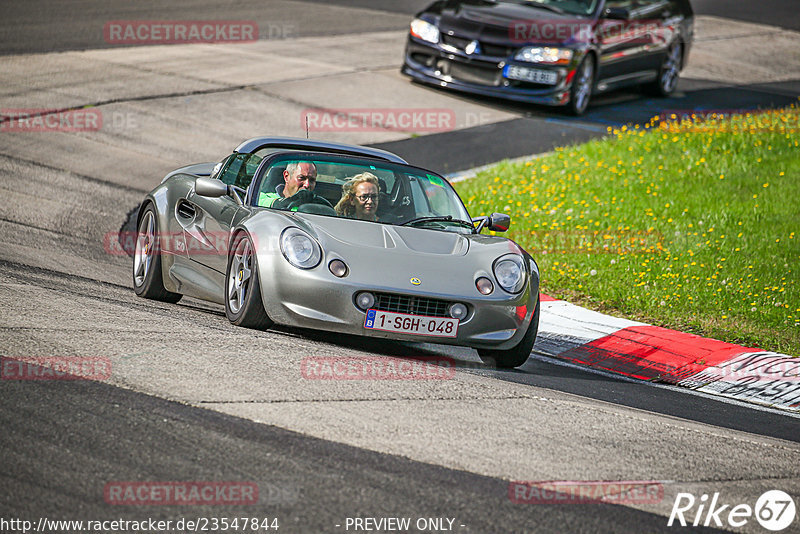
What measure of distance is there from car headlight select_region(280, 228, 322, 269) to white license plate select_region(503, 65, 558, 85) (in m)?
10.6

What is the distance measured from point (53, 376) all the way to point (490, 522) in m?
2.35

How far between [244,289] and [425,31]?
11.0 meters

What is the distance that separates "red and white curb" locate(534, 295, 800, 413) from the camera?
818cm

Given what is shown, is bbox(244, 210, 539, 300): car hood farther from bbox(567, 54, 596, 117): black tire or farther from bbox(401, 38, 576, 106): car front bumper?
bbox(567, 54, 596, 117): black tire

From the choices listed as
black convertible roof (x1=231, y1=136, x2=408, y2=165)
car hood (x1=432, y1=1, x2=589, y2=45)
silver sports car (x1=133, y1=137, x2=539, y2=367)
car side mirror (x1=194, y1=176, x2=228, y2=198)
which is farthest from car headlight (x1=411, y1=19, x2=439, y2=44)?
car side mirror (x1=194, y1=176, x2=228, y2=198)

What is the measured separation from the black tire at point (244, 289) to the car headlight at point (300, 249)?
0.22 m

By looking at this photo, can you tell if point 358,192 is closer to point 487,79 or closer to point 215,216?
point 215,216

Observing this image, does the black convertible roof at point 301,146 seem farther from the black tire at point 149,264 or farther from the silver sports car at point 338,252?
the black tire at point 149,264

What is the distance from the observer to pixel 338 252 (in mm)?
7031

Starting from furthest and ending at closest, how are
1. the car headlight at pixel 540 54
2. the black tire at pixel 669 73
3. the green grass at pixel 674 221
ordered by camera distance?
the black tire at pixel 669 73 → the car headlight at pixel 540 54 → the green grass at pixel 674 221

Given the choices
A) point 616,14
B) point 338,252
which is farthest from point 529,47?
point 338,252

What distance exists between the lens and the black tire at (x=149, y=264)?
8625 mm

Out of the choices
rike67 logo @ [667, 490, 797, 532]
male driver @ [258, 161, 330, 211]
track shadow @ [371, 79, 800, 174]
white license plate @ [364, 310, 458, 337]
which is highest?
male driver @ [258, 161, 330, 211]

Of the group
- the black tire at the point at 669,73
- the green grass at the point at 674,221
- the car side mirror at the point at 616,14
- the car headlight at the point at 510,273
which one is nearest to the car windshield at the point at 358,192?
the car headlight at the point at 510,273
